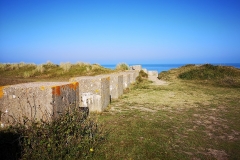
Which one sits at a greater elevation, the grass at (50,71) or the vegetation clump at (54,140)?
the grass at (50,71)

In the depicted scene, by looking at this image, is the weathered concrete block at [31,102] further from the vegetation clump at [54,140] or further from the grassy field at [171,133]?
the grassy field at [171,133]

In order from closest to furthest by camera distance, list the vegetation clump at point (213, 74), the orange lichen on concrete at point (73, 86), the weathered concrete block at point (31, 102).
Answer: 1. the weathered concrete block at point (31, 102)
2. the orange lichen on concrete at point (73, 86)
3. the vegetation clump at point (213, 74)

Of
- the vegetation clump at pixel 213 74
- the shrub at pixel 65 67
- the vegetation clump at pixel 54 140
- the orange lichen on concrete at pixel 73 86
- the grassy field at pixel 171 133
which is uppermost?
the shrub at pixel 65 67

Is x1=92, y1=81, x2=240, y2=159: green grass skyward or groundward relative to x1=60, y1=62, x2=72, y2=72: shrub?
groundward

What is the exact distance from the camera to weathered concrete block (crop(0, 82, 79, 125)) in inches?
147

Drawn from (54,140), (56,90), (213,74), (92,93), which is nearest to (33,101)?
(56,90)

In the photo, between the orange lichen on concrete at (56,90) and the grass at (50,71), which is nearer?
the orange lichen on concrete at (56,90)

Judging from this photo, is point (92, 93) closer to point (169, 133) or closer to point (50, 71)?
point (169, 133)

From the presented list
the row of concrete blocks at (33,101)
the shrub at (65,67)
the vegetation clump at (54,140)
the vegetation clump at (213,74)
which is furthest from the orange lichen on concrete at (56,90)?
the shrub at (65,67)

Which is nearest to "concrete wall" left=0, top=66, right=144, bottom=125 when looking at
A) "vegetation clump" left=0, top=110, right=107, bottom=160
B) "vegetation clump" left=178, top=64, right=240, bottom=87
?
"vegetation clump" left=0, top=110, right=107, bottom=160

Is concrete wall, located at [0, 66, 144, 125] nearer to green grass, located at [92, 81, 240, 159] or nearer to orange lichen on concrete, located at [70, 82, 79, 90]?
orange lichen on concrete, located at [70, 82, 79, 90]

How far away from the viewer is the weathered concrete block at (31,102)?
374cm

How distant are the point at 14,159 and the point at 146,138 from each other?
2.59 meters

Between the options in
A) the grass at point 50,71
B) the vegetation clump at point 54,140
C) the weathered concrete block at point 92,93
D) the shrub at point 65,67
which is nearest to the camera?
the vegetation clump at point 54,140
